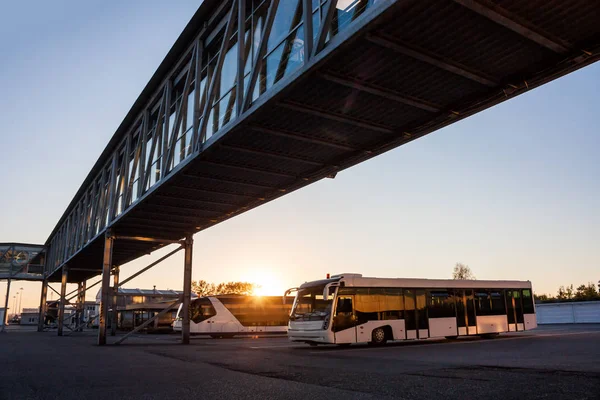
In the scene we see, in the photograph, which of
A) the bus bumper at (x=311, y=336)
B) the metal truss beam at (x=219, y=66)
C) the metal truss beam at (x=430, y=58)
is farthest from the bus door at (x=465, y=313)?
the metal truss beam at (x=430, y=58)

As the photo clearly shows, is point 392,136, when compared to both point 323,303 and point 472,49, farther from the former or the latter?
point 323,303

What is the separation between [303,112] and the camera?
9.52 metres

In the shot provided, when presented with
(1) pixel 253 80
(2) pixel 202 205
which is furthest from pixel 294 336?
(1) pixel 253 80

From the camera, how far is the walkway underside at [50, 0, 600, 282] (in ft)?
22.5

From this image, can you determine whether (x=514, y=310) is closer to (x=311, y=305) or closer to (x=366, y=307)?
(x=366, y=307)

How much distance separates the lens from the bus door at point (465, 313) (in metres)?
19.8

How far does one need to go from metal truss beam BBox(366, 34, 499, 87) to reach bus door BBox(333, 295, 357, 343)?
33.9 feet

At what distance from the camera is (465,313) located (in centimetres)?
2000

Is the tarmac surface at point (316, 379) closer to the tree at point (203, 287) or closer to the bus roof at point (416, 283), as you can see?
the bus roof at point (416, 283)

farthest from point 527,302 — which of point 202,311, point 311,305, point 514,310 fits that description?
point 202,311

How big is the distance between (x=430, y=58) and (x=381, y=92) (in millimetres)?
1233

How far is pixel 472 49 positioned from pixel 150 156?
1135 cm

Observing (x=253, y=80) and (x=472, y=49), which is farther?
(x=253, y=80)

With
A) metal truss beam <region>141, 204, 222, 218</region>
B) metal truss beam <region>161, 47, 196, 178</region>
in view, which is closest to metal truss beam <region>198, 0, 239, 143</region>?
metal truss beam <region>161, 47, 196, 178</region>
